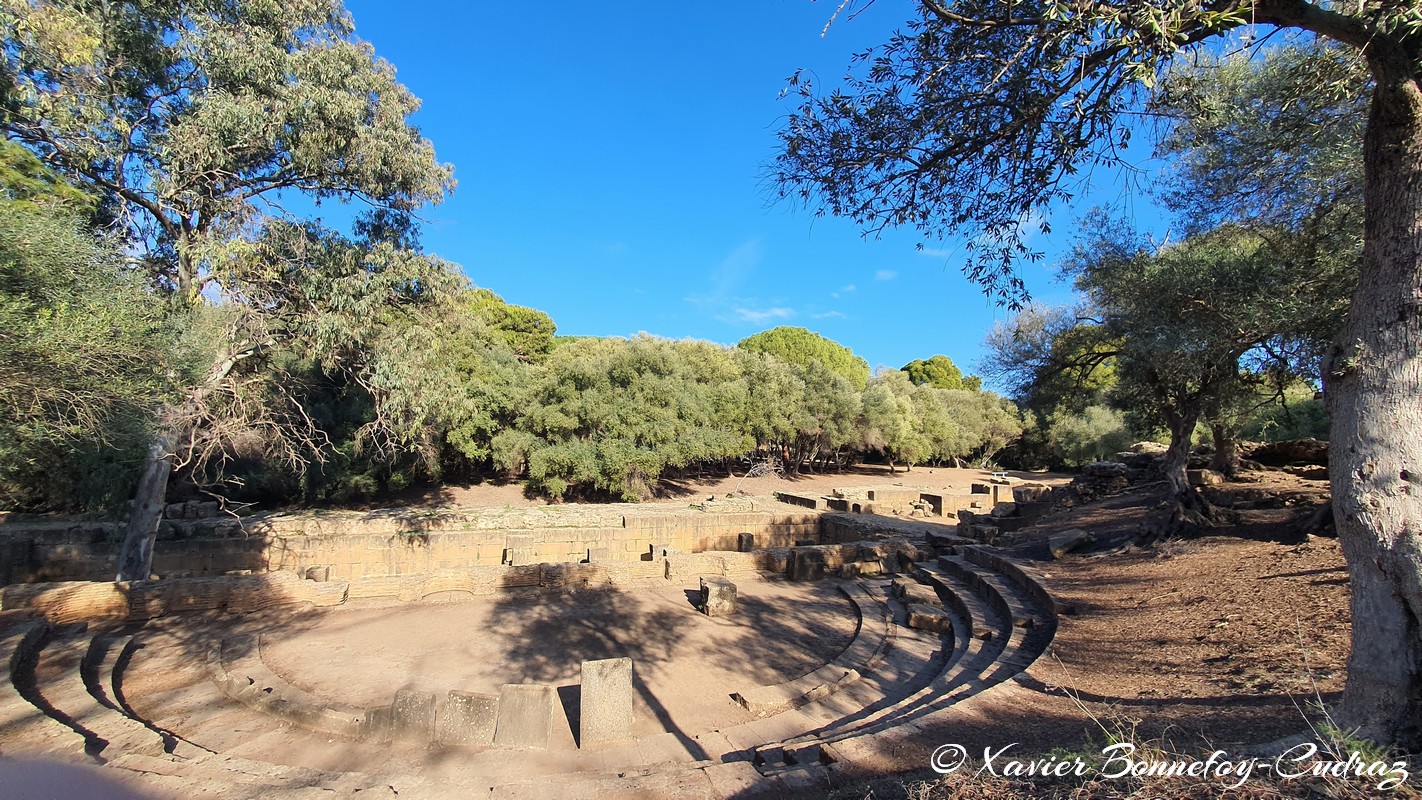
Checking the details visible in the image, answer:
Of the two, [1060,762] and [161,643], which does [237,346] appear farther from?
[1060,762]

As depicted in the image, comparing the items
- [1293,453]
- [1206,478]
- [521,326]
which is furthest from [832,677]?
[521,326]

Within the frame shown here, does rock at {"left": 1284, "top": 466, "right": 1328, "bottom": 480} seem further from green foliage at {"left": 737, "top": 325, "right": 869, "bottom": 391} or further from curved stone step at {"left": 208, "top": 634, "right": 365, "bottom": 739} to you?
green foliage at {"left": 737, "top": 325, "right": 869, "bottom": 391}

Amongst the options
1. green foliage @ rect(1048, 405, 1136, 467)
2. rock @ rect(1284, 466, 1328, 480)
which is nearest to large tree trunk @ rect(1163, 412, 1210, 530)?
rock @ rect(1284, 466, 1328, 480)

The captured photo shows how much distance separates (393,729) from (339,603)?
6065 mm

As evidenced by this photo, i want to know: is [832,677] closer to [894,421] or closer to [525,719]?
[525,719]

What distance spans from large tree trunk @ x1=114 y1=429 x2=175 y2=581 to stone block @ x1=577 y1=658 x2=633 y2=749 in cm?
956

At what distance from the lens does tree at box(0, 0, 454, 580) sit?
9664 millimetres

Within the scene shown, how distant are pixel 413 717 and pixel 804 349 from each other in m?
44.8

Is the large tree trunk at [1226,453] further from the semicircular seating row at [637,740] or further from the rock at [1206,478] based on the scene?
the semicircular seating row at [637,740]

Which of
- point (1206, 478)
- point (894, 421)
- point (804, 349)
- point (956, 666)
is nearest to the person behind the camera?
point (956, 666)

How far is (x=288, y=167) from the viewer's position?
11.5m

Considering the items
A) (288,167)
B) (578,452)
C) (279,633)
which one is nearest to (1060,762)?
(279,633)

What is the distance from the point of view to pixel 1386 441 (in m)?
3.01

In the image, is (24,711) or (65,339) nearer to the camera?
(24,711)
